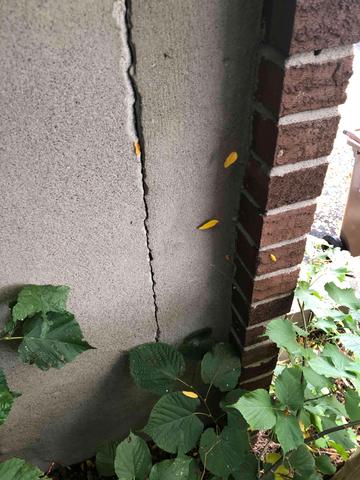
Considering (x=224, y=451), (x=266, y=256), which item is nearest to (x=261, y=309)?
(x=266, y=256)

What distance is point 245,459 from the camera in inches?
56.7

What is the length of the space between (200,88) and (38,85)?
362 millimetres

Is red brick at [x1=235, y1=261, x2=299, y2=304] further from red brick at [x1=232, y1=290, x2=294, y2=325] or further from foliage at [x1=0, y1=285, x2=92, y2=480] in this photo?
foliage at [x1=0, y1=285, x2=92, y2=480]

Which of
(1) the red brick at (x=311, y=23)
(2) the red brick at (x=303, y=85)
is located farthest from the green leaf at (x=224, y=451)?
(1) the red brick at (x=311, y=23)

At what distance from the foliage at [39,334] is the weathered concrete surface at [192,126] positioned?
0.30 meters

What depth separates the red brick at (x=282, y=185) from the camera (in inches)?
41.3

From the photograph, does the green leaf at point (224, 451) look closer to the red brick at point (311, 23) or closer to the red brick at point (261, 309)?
the red brick at point (261, 309)

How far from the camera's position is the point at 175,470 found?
1.41m

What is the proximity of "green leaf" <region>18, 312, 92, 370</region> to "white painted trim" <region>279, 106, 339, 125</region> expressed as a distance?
2.60 feet

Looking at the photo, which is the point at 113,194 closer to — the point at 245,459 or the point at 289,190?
the point at 289,190

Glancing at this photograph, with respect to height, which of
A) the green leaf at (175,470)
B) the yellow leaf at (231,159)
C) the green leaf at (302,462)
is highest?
the yellow leaf at (231,159)

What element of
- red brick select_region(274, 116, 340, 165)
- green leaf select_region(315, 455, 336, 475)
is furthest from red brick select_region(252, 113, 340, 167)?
green leaf select_region(315, 455, 336, 475)

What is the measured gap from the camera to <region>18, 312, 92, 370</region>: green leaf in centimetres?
117

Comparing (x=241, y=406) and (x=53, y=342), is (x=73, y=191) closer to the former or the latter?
(x=53, y=342)
